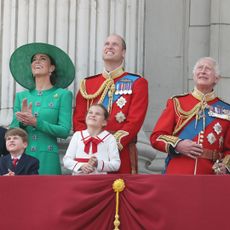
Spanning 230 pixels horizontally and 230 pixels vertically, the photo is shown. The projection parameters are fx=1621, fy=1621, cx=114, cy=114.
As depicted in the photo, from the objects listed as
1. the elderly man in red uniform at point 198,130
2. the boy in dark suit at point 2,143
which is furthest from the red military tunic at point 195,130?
the boy in dark suit at point 2,143

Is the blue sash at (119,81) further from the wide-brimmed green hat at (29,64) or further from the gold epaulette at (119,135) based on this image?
the wide-brimmed green hat at (29,64)

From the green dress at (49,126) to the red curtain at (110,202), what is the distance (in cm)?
116

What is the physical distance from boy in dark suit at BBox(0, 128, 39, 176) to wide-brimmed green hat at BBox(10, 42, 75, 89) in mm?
914


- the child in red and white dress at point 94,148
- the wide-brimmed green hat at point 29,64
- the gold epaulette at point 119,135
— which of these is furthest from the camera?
the wide-brimmed green hat at point 29,64

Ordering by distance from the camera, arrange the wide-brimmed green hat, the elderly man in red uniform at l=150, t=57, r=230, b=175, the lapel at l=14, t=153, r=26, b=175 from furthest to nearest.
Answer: the wide-brimmed green hat → the elderly man in red uniform at l=150, t=57, r=230, b=175 → the lapel at l=14, t=153, r=26, b=175

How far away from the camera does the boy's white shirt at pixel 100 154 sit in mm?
11055

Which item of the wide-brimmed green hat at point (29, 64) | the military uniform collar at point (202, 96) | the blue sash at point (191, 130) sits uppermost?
the wide-brimmed green hat at point (29, 64)

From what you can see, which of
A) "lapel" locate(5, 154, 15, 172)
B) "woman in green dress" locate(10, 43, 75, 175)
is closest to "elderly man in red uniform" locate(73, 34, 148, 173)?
"woman in green dress" locate(10, 43, 75, 175)

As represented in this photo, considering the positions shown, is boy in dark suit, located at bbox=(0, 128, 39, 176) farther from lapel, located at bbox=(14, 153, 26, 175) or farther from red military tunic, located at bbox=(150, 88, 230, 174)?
red military tunic, located at bbox=(150, 88, 230, 174)

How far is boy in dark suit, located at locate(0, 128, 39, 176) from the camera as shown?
11156 mm

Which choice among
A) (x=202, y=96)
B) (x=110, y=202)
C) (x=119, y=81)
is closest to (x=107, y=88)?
(x=119, y=81)

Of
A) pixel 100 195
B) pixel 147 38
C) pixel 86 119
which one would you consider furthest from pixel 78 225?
pixel 147 38

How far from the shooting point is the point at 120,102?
11.7 metres

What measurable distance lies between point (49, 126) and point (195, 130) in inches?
41.6
